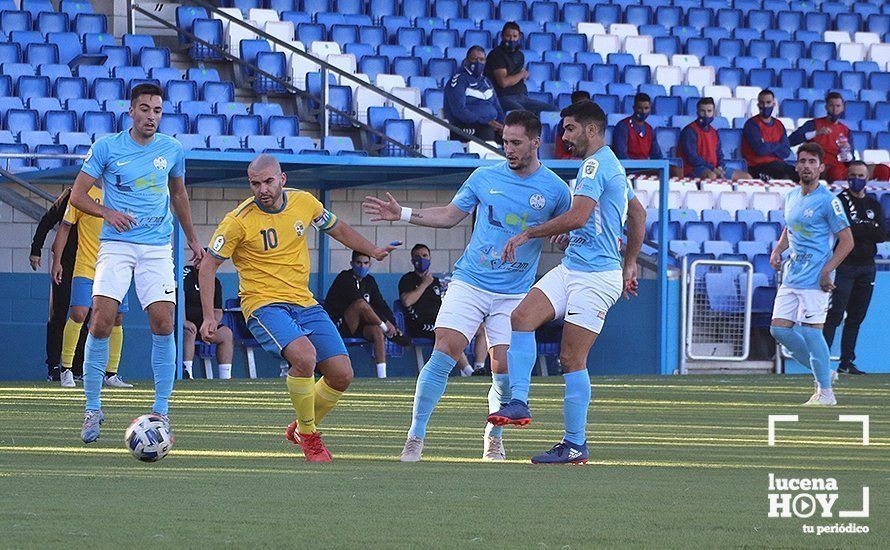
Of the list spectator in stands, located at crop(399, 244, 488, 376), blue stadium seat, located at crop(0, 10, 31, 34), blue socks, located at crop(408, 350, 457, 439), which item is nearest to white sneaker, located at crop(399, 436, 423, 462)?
blue socks, located at crop(408, 350, 457, 439)

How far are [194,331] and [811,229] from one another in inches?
282

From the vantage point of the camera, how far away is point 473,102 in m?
20.2

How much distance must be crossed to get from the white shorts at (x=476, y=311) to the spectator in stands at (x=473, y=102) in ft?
37.4

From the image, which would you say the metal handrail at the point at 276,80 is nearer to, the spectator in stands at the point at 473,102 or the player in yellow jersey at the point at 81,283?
the spectator in stands at the point at 473,102

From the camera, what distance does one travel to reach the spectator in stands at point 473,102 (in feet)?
65.8

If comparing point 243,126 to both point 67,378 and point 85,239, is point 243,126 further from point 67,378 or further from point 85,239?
point 85,239

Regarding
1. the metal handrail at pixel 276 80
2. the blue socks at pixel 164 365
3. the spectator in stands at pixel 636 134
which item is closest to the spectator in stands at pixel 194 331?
the metal handrail at pixel 276 80

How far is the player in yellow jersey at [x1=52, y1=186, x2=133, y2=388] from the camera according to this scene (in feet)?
46.1

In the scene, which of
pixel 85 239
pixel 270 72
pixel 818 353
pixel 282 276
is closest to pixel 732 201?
pixel 270 72

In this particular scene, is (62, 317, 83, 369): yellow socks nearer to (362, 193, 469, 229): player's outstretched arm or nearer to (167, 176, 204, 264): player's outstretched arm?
(167, 176, 204, 264): player's outstretched arm

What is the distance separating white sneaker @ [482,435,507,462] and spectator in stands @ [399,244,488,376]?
9.86 meters

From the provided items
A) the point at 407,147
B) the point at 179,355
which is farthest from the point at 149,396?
the point at 407,147

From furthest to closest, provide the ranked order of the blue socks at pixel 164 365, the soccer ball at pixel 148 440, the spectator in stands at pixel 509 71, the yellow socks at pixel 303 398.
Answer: the spectator in stands at pixel 509 71 → the blue socks at pixel 164 365 → the yellow socks at pixel 303 398 → the soccer ball at pixel 148 440

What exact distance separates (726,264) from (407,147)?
13.4 ft
